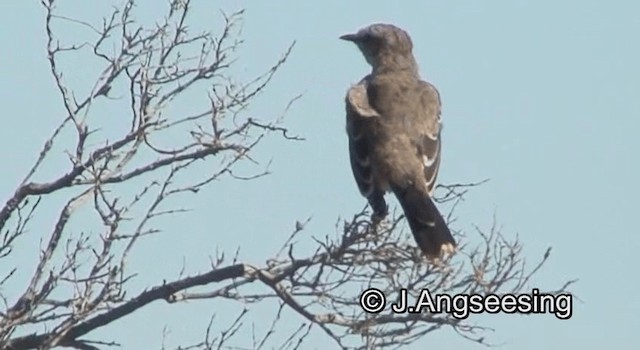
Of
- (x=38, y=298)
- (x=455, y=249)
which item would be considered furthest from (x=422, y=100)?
(x=38, y=298)

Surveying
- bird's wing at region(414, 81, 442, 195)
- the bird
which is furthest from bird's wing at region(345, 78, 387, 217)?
bird's wing at region(414, 81, 442, 195)

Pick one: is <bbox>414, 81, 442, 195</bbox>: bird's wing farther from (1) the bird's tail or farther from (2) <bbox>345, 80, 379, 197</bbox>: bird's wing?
(2) <bbox>345, 80, 379, 197</bbox>: bird's wing

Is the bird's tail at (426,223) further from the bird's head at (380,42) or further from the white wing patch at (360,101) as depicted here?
the bird's head at (380,42)

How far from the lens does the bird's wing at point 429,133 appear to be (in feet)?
37.4

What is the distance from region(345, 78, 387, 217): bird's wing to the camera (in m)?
11.1

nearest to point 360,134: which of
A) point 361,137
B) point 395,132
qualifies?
point 361,137

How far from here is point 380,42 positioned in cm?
1282

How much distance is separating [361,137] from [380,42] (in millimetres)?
1375

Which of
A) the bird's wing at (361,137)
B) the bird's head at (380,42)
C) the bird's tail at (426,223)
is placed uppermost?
the bird's head at (380,42)

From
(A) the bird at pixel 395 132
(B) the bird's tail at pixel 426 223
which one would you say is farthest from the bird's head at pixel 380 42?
(B) the bird's tail at pixel 426 223

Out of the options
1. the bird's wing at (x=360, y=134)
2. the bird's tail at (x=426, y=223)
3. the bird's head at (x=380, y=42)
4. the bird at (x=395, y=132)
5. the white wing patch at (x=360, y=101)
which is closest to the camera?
the bird's tail at (x=426, y=223)

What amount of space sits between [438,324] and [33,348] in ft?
7.49

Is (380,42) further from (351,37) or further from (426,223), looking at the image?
(426,223)

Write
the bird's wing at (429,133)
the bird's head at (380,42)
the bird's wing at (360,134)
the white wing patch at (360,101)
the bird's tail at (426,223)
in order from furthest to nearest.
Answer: the bird's head at (380,42)
the white wing patch at (360,101)
the bird's wing at (429,133)
the bird's wing at (360,134)
the bird's tail at (426,223)
